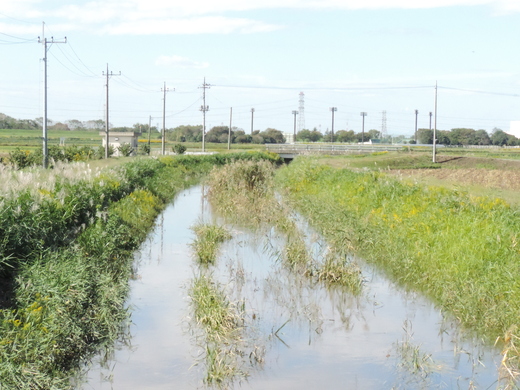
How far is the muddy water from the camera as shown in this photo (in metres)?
7.80

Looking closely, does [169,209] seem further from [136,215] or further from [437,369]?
[437,369]

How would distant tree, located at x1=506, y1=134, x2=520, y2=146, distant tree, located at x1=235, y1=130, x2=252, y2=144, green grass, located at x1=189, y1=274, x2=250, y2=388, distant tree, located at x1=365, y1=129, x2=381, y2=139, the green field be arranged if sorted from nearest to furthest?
green grass, located at x1=189, y1=274, x2=250, y2=388 < the green field < distant tree, located at x1=235, y1=130, x2=252, y2=144 < distant tree, located at x1=506, y1=134, x2=520, y2=146 < distant tree, located at x1=365, y1=129, x2=381, y2=139

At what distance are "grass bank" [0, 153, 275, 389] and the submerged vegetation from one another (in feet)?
16.3

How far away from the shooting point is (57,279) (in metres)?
9.52

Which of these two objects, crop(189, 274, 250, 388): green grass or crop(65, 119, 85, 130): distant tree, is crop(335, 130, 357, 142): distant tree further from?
crop(189, 274, 250, 388): green grass

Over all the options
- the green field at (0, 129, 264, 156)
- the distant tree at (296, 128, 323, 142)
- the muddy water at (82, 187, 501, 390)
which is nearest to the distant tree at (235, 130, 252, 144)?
the green field at (0, 129, 264, 156)

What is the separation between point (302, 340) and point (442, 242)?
16.7ft

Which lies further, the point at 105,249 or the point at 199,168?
the point at 199,168

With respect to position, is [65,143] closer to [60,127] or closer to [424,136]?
[424,136]

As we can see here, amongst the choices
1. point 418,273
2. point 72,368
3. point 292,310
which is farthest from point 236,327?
point 418,273

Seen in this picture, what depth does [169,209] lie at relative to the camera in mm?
24953

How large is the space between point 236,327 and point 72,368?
2.36m

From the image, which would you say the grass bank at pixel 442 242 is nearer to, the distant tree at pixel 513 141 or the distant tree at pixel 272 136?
the distant tree at pixel 272 136

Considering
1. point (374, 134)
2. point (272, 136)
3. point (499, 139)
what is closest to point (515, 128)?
point (499, 139)
